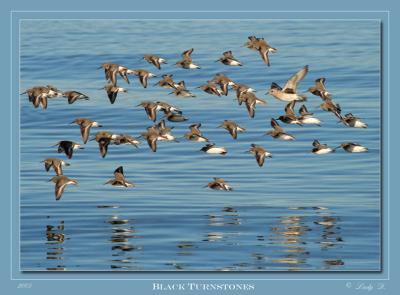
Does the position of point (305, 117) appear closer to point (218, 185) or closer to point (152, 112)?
point (218, 185)

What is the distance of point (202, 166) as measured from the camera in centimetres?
2186

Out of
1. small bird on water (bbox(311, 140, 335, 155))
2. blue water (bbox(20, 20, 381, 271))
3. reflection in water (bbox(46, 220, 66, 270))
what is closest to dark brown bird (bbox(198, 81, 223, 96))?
blue water (bbox(20, 20, 381, 271))

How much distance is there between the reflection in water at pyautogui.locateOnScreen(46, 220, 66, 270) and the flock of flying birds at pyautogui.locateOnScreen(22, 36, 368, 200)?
1519mm

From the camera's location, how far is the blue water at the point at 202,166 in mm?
17891

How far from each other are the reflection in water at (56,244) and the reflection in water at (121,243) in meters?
0.71

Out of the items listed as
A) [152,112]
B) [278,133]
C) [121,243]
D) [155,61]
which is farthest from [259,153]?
[121,243]

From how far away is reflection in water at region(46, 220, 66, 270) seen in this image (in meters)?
17.6

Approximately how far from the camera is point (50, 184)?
20.5 metres

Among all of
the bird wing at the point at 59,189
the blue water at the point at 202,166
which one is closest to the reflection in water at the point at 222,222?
the blue water at the point at 202,166

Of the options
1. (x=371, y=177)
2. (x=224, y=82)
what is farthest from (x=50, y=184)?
(x=371, y=177)

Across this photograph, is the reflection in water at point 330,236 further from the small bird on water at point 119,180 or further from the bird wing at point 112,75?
the bird wing at point 112,75

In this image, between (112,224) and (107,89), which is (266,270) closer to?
(112,224)

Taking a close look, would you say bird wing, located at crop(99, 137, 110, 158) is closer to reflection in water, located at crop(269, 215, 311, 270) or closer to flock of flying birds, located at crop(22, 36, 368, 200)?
flock of flying birds, located at crop(22, 36, 368, 200)

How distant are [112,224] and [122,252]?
120cm
